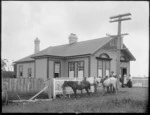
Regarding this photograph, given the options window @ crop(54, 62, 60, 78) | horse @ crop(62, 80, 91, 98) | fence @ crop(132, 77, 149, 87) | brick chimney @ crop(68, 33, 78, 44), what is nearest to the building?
window @ crop(54, 62, 60, 78)

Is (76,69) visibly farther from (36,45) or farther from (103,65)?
(36,45)

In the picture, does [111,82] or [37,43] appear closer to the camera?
[111,82]

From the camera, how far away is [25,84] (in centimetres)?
1866

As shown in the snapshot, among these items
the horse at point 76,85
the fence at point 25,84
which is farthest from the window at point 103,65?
the fence at point 25,84

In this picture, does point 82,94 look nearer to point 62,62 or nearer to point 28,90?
point 28,90

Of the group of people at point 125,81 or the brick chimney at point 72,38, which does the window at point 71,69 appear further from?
the brick chimney at point 72,38

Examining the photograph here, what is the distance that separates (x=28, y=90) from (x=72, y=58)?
12.8 m

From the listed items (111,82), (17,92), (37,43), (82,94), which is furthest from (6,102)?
(37,43)

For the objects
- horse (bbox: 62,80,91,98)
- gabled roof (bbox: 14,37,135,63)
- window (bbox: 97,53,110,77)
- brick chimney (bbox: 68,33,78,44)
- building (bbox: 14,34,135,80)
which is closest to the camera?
horse (bbox: 62,80,91,98)

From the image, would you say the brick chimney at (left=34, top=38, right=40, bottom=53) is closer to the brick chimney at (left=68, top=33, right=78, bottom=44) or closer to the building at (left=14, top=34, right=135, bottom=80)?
the brick chimney at (left=68, top=33, right=78, bottom=44)

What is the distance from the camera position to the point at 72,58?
31031 mm

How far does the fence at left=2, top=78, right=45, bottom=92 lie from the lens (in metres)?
18.1

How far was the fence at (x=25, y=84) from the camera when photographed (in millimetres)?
18125

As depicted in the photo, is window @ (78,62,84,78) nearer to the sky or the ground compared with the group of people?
nearer to the sky
